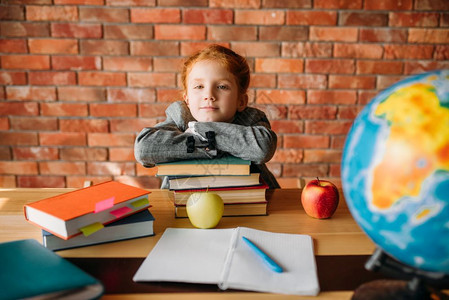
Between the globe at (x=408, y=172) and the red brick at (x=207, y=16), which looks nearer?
the globe at (x=408, y=172)

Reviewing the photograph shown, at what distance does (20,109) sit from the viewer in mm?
1961

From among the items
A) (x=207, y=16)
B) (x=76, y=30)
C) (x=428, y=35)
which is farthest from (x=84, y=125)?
A: (x=428, y=35)

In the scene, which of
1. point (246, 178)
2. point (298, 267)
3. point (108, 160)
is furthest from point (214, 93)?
point (108, 160)

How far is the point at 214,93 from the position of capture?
41.6 inches

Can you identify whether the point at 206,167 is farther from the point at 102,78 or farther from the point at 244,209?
the point at 102,78

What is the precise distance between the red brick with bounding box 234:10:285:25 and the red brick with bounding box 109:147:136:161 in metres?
0.93

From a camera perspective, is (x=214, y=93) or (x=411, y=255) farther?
(x=214, y=93)

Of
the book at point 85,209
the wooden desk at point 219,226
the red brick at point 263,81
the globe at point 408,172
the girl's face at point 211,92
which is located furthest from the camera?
the red brick at point 263,81

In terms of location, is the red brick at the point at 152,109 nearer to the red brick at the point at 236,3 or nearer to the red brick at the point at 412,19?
the red brick at the point at 236,3

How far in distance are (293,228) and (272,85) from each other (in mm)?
1245

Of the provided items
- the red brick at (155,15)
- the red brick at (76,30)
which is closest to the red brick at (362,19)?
the red brick at (155,15)

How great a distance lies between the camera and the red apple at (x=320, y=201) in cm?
87

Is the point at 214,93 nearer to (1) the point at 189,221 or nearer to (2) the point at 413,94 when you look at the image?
(1) the point at 189,221

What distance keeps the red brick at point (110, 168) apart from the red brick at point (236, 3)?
3.28ft
